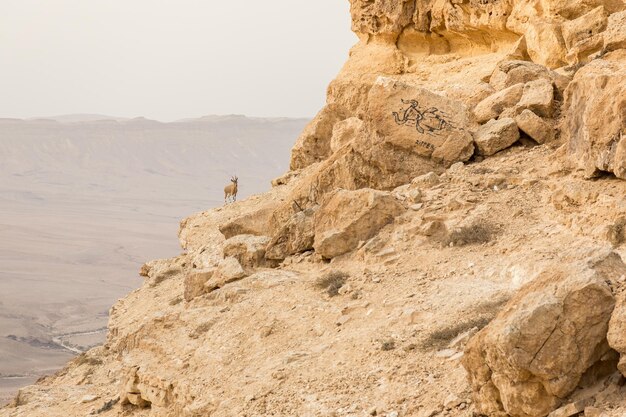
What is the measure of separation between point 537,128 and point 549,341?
767cm

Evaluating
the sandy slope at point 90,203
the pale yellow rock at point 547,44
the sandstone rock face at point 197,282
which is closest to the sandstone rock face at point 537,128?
the pale yellow rock at point 547,44

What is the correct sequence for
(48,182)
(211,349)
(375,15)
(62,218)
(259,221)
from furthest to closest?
(48,182)
(62,218)
(375,15)
(259,221)
(211,349)

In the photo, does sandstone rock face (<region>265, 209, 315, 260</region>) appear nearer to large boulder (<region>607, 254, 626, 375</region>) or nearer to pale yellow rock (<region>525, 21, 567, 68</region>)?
pale yellow rock (<region>525, 21, 567, 68</region>)

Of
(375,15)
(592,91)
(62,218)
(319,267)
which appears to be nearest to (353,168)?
(319,267)

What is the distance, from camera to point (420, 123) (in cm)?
1316

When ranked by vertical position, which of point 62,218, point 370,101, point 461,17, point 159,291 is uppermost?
point 461,17

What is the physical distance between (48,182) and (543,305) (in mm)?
131854

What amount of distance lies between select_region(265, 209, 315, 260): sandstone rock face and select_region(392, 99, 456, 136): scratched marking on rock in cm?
204

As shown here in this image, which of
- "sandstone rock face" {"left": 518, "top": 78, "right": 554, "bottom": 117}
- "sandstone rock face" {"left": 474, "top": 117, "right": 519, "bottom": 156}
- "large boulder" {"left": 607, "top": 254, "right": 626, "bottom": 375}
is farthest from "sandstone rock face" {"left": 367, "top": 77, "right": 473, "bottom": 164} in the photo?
"large boulder" {"left": 607, "top": 254, "right": 626, "bottom": 375}

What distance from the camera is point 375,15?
832 inches

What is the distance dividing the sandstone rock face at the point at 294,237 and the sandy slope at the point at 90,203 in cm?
2792

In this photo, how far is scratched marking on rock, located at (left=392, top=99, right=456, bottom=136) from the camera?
13.2m

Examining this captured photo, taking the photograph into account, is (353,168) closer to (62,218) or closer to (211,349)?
(211,349)

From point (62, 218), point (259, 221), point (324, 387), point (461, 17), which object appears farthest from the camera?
point (62, 218)
